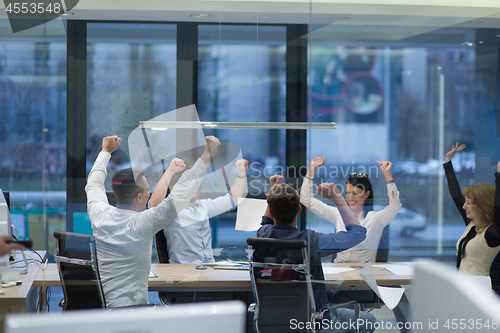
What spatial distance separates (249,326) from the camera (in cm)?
264

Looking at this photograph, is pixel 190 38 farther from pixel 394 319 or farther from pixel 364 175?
pixel 394 319

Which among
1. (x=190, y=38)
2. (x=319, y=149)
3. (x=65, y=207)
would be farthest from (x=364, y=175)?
(x=65, y=207)

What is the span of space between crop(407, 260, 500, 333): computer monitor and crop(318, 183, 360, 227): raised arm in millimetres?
1534

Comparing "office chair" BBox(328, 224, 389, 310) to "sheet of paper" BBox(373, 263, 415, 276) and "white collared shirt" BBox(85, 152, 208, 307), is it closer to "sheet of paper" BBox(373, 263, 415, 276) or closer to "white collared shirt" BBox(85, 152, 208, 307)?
"sheet of paper" BBox(373, 263, 415, 276)

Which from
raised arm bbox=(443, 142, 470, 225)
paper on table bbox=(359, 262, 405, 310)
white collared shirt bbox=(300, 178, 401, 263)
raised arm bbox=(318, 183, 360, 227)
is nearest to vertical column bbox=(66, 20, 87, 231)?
white collared shirt bbox=(300, 178, 401, 263)

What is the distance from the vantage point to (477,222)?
9.00 feet

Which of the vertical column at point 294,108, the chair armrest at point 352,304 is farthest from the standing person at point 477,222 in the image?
the vertical column at point 294,108

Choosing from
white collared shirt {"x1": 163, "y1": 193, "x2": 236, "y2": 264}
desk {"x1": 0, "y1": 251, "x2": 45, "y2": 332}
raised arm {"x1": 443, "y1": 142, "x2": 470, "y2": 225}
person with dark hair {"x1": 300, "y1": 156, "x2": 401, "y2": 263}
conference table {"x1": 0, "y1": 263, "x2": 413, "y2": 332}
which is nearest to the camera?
desk {"x1": 0, "y1": 251, "x2": 45, "y2": 332}

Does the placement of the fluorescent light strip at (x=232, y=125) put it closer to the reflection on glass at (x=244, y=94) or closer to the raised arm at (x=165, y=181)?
the reflection on glass at (x=244, y=94)

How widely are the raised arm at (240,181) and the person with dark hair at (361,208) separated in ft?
1.21

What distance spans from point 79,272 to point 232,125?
122 centimetres

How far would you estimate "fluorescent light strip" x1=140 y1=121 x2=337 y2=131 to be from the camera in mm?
2652

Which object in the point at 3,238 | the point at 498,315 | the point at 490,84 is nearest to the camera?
the point at 498,315

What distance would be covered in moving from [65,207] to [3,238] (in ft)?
2.11
